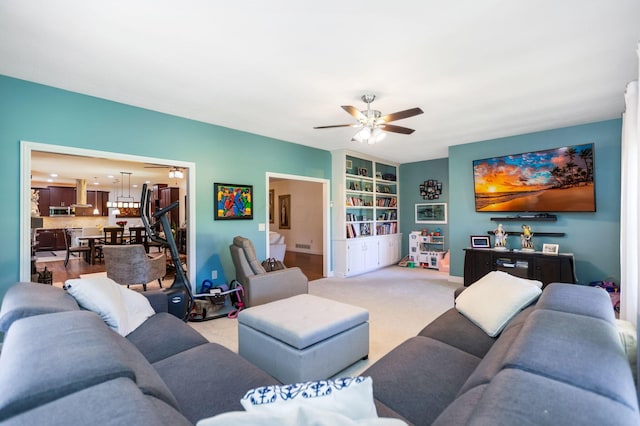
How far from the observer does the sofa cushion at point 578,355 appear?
34.8 inches

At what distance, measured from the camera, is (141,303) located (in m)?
2.37

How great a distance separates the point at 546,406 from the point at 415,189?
282 inches

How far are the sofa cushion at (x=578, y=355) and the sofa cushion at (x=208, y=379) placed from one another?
3.78 ft

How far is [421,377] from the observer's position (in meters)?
1.51

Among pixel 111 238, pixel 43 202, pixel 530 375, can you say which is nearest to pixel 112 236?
pixel 111 238

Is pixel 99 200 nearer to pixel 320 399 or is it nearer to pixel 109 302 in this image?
pixel 109 302

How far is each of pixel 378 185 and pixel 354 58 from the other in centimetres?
500

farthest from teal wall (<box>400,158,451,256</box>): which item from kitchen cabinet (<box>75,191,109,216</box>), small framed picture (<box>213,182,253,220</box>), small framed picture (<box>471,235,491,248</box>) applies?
kitchen cabinet (<box>75,191,109,216</box>)

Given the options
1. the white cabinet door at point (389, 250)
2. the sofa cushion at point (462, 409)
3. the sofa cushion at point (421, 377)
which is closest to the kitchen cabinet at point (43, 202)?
the white cabinet door at point (389, 250)

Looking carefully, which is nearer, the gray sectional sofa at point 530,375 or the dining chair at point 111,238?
the gray sectional sofa at point 530,375

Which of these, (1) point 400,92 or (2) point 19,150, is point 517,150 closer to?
(1) point 400,92

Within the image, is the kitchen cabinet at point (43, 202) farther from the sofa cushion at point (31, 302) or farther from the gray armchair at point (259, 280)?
the sofa cushion at point (31, 302)

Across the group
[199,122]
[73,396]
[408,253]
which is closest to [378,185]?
[408,253]

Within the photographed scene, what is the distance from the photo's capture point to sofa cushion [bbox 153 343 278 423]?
1.31 meters
